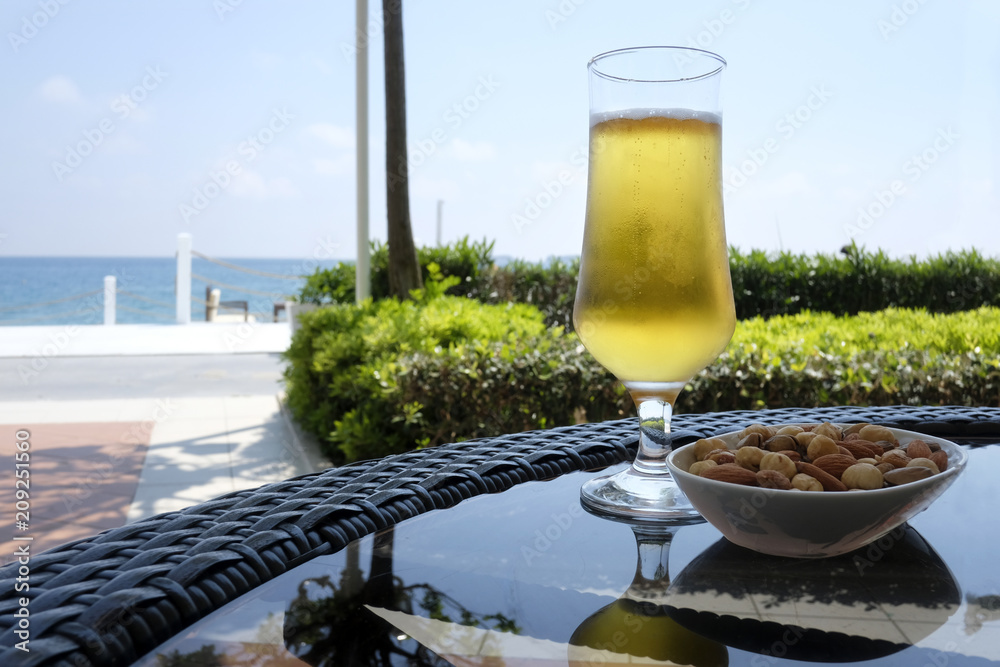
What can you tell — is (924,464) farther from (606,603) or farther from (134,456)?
(134,456)

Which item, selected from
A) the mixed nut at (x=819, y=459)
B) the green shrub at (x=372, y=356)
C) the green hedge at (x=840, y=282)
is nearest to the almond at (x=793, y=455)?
the mixed nut at (x=819, y=459)

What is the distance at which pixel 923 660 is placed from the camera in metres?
0.47

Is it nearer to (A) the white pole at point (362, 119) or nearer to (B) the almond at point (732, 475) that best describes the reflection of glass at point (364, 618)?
(B) the almond at point (732, 475)

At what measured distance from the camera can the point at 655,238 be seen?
0.85 metres

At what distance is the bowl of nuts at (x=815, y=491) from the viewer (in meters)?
0.58

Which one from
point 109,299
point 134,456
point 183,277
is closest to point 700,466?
point 134,456

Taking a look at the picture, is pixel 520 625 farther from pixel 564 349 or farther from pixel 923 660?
pixel 564 349

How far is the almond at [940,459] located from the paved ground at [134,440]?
2772 millimetres

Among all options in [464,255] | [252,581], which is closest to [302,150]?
[464,255]

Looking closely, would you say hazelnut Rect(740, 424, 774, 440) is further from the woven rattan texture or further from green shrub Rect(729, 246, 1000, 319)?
green shrub Rect(729, 246, 1000, 319)

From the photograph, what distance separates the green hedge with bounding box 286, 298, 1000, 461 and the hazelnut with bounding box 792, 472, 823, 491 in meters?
2.91

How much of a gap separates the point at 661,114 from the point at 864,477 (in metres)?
0.46

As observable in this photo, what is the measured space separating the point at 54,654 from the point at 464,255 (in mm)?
7502

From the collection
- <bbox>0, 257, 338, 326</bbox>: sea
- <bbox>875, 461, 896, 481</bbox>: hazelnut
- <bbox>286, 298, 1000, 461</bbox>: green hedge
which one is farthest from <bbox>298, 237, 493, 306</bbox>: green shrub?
<bbox>0, 257, 338, 326</bbox>: sea
